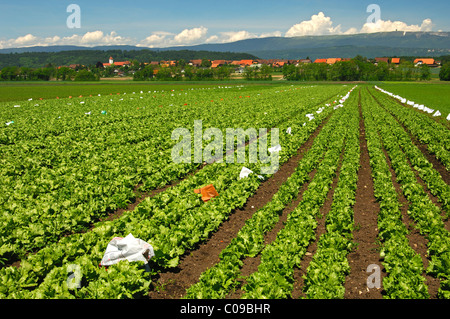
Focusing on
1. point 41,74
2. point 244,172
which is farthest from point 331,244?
point 41,74

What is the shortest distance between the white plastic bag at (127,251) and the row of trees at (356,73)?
13532cm

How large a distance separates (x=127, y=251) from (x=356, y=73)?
468 feet

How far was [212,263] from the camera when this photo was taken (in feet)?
22.4

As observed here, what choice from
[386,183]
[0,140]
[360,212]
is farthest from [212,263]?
[0,140]

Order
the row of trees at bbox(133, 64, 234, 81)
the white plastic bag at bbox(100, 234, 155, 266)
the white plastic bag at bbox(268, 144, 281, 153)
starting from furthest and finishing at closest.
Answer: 1. the row of trees at bbox(133, 64, 234, 81)
2. the white plastic bag at bbox(268, 144, 281, 153)
3. the white plastic bag at bbox(100, 234, 155, 266)

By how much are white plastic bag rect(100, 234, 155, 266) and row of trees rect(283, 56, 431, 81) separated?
135 metres

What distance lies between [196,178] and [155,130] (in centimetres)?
910

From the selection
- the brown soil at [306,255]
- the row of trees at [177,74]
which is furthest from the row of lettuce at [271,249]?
the row of trees at [177,74]

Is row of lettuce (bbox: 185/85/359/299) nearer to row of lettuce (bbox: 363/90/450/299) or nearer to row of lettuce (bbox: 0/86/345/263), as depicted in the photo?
row of lettuce (bbox: 363/90/450/299)

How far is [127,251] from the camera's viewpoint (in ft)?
20.4

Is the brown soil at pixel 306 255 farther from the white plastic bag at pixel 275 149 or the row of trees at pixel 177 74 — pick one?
the row of trees at pixel 177 74

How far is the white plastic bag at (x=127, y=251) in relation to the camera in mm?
6156

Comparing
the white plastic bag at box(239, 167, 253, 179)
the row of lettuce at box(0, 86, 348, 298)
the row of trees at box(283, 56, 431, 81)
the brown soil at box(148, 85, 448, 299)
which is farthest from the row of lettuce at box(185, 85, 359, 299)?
the row of trees at box(283, 56, 431, 81)

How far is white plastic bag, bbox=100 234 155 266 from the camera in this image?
616 centimetres
